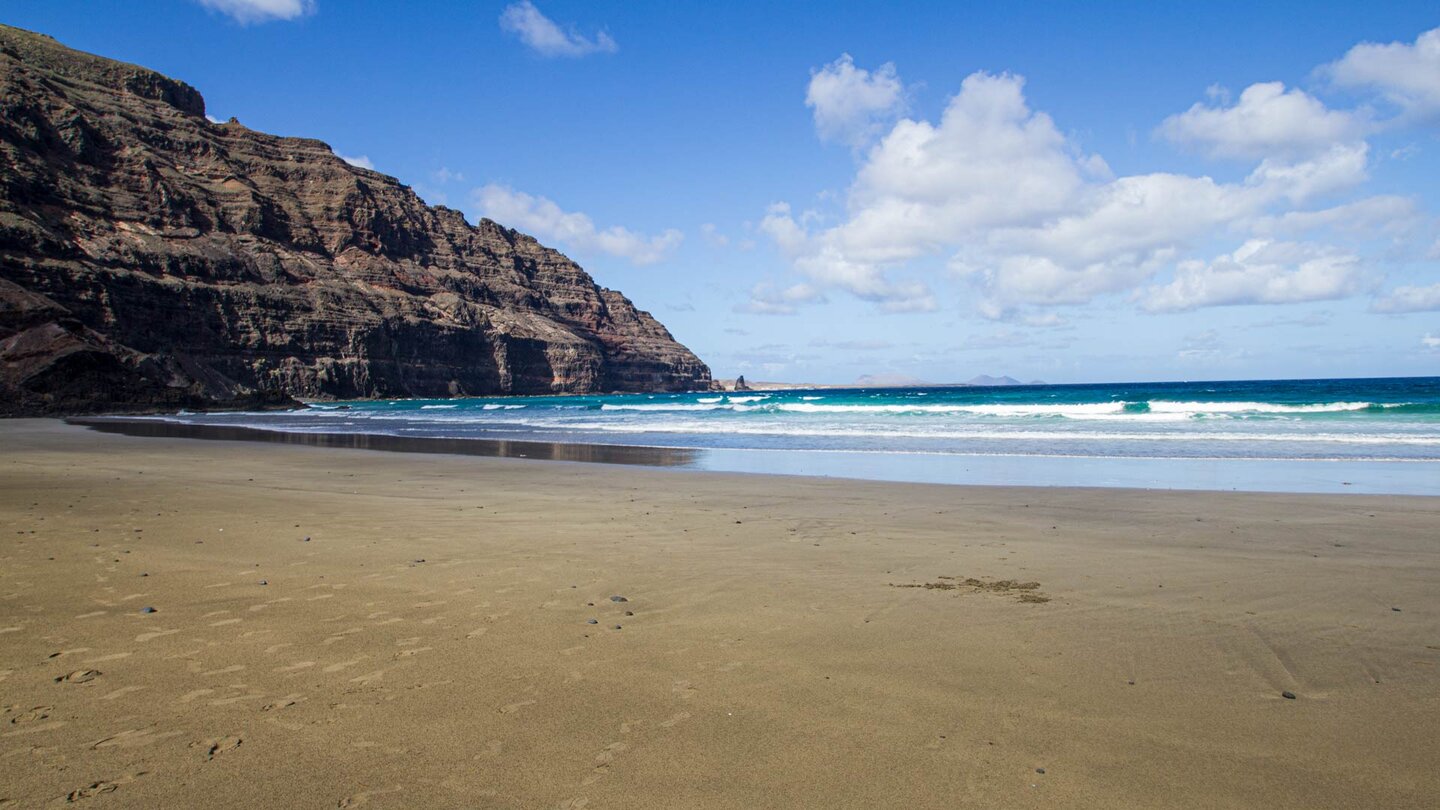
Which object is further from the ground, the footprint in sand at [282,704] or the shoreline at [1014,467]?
the footprint in sand at [282,704]

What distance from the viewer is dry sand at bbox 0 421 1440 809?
280 cm

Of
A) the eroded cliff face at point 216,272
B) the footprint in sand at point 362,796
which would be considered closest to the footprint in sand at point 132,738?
the footprint in sand at point 362,796

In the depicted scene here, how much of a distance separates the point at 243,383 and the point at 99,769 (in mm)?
87143

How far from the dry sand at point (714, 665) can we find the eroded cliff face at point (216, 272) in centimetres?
4600

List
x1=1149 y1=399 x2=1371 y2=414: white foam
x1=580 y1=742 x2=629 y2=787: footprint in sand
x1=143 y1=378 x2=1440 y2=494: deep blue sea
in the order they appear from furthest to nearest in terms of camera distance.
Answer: x1=1149 y1=399 x2=1371 y2=414: white foam < x1=143 y1=378 x2=1440 y2=494: deep blue sea < x1=580 y1=742 x2=629 y2=787: footprint in sand

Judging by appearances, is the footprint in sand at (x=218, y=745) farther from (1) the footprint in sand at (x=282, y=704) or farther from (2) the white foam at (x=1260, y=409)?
(2) the white foam at (x=1260, y=409)

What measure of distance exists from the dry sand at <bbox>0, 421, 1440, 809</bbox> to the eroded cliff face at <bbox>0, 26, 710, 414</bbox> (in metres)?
46.0

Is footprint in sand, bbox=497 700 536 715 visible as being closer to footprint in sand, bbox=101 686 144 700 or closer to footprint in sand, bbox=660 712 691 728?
footprint in sand, bbox=660 712 691 728

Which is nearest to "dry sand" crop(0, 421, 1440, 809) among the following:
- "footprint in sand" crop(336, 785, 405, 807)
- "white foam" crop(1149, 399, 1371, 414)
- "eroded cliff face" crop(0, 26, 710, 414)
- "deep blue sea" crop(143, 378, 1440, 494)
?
"footprint in sand" crop(336, 785, 405, 807)

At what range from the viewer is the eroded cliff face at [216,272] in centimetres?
4925

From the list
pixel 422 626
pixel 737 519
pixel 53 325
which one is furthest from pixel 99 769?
pixel 53 325

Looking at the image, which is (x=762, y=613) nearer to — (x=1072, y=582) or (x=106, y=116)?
(x=1072, y=582)

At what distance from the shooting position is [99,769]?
2.77 metres

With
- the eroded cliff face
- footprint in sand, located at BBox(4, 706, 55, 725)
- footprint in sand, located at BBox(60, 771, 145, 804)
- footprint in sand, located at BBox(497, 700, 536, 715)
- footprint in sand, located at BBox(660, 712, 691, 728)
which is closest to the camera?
footprint in sand, located at BBox(60, 771, 145, 804)
